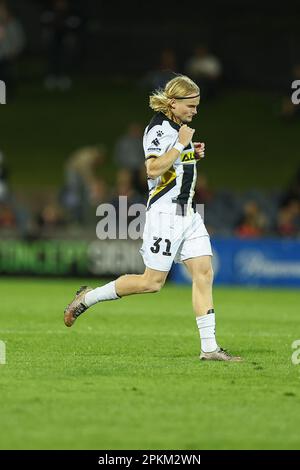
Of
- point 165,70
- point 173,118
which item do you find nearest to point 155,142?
point 173,118

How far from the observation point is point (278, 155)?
28.6 m

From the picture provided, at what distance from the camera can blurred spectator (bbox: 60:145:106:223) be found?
23547 mm

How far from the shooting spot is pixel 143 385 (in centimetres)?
913

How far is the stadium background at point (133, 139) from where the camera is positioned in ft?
73.1

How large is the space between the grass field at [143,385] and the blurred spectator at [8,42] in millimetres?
13604

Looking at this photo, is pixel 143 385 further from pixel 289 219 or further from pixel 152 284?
pixel 289 219

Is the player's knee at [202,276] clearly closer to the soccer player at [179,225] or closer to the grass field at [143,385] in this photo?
the soccer player at [179,225]

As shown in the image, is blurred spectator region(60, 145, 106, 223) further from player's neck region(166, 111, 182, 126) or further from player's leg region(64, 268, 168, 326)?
player's neck region(166, 111, 182, 126)

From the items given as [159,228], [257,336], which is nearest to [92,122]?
[257,336]

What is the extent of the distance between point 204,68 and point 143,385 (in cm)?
2013

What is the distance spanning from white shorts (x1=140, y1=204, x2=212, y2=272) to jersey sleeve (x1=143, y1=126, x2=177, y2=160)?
550 mm

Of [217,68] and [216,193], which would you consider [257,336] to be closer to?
[216,193]

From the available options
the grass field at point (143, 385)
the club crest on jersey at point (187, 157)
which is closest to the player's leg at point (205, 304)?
the grass field at point (143, 385)

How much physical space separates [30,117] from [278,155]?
634 cm
